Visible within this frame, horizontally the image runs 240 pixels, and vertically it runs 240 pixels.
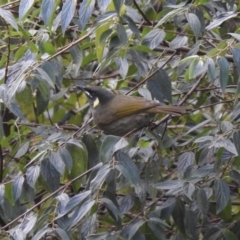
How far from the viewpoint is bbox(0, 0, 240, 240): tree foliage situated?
123 inches

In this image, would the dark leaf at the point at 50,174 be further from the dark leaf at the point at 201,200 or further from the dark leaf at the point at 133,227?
the dark leaf at the point at 201,200

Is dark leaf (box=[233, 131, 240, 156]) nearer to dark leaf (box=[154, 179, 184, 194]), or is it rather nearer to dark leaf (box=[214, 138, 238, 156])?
dark leaf (box=[214, 138, 238, 156])

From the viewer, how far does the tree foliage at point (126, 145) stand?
3.13 metres

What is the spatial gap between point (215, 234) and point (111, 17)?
111 centimetres

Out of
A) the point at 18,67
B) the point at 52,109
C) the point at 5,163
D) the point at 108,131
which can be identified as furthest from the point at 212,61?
the point at 52,109

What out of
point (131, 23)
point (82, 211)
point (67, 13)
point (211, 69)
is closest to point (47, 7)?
point (67, 13)

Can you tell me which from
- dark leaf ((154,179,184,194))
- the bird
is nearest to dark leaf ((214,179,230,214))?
dark leaf ((154,179,184,194))

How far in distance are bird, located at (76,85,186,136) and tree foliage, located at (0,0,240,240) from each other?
90 millimetres

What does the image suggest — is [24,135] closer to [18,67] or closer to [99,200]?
[18,67]

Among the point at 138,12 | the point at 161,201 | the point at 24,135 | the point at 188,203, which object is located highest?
the point at 138,12

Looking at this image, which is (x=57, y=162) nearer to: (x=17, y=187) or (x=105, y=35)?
(x=17, y=187)

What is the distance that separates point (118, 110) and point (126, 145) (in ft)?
3.91

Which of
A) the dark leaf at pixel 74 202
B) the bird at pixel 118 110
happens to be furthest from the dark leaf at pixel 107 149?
the bird at pixel 118 110

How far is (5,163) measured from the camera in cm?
436
